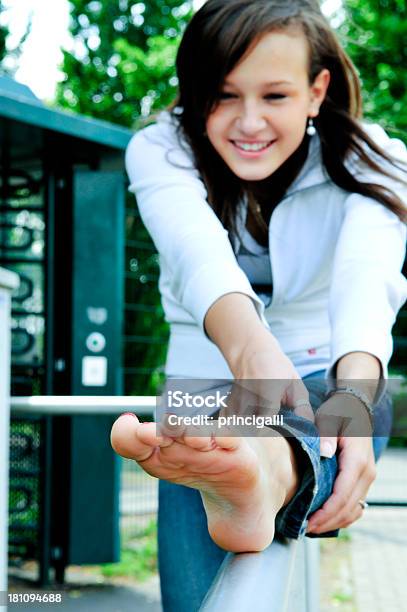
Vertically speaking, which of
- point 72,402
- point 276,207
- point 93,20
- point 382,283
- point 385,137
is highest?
point 93,20

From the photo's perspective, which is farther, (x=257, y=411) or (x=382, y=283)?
(x=382, y=283)

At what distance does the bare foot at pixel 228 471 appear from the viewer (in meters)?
0.76

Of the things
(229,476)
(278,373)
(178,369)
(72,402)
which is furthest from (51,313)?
(229,476)

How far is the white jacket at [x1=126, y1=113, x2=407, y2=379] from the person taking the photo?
1409mm

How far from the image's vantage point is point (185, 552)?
1.65 m

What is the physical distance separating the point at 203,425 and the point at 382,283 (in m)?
0.75

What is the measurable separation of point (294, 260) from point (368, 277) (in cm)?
18

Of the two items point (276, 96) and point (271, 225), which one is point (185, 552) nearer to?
point (271, 225)

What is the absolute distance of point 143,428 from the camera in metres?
0.75

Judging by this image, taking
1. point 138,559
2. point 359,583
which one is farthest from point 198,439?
point 138,559

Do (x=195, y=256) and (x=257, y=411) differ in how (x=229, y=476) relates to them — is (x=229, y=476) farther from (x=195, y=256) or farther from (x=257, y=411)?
(x=195, y=256)

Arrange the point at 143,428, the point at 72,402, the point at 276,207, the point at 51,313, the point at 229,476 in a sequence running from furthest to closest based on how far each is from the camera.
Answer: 1. the point at 51,313
2. the point at 72,402
3. the point at 276,207
4. the point at 229,476
5. the point at 143,428

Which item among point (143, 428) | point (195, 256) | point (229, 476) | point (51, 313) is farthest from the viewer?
point (51, 313)

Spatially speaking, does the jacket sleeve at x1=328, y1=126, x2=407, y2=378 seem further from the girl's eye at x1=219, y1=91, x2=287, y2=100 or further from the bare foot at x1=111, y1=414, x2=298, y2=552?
the bare foot at x1=111, y1=414, x2=298, y2=552
